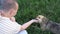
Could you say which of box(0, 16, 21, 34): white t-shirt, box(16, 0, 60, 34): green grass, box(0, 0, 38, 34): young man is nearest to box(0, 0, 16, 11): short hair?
box(0, 0, 38, 34): young man

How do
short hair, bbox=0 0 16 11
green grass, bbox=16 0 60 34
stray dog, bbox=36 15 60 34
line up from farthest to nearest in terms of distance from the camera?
green grass, bbox=16 0 60 34 < stray dog, bbox=36 15 60 34 < short hair, bbox=0 0 16 11

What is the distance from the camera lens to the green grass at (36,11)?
14.5ft

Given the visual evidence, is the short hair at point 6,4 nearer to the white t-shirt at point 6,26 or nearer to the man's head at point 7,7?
the man's head at point 7,7

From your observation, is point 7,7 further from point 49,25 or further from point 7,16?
point 49,25

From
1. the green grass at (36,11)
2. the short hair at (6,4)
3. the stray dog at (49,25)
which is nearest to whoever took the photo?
the short hair at (6,4)

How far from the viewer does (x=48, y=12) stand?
4.86 meters

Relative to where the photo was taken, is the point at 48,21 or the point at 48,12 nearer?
the point at 48,21

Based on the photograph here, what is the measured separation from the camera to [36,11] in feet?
16.0

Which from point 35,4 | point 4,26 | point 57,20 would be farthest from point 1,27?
point 35,4

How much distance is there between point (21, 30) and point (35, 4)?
1.51m

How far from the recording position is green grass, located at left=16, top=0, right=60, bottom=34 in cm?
443

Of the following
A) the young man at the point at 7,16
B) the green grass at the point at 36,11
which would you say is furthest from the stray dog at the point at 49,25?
the young man at the point at 7,16

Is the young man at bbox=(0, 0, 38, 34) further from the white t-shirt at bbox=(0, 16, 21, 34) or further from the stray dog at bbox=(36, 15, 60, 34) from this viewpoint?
the stray dog at bbox=(36, 15, 60, 34)

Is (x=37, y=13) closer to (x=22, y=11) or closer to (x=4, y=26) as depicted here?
(x=22, y=11)
